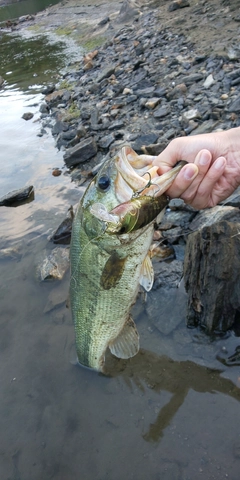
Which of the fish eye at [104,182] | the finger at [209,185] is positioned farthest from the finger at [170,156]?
the fish eye at [104,182]

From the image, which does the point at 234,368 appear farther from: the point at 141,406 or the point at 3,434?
the point at 3,434

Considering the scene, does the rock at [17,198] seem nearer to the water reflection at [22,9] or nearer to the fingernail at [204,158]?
the fingernail at [204,158]

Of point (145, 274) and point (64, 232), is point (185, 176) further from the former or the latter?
point (64, 232)

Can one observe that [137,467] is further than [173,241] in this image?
No

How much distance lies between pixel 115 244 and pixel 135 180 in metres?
0.48

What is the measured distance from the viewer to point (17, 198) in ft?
25.4

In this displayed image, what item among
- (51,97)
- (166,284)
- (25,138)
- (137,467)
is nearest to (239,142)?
(166,284)

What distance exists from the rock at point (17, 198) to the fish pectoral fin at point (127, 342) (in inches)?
197

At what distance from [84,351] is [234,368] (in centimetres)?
145

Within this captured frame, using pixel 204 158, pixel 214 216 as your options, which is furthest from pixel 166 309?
pixel 204 158

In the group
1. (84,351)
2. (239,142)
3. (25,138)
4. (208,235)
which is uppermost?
(239,142)

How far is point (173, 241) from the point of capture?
525 cm

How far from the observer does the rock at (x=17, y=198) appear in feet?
25.2

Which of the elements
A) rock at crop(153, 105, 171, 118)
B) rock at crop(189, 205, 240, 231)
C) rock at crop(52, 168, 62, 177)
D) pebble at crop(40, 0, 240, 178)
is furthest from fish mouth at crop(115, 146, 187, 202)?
rock at crop(52, 168, 62, 177)
